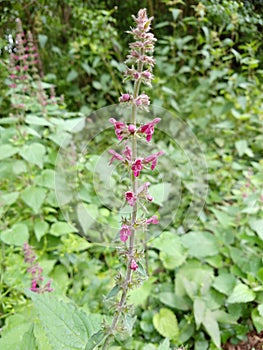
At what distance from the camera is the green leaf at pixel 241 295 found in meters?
1.57

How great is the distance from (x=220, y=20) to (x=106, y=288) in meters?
2.71

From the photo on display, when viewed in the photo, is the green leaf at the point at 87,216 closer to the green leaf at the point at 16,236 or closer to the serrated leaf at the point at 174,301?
the green leaf at the point at 16,236

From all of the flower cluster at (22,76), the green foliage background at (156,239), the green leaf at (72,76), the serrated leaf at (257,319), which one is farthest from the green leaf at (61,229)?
the green leaf at (72,76)

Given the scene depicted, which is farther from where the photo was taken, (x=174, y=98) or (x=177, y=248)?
(x=174, y=98)

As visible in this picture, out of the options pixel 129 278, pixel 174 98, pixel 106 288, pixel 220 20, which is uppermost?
pixel 220 20

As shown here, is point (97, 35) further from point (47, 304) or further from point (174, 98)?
point (47, 304)

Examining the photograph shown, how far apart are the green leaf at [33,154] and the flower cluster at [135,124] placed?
1.10 meters

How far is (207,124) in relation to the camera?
311cm

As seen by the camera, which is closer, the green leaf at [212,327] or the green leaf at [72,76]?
the green leaf at [212,327]

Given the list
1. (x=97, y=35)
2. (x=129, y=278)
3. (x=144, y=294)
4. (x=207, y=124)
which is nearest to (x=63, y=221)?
(x=144, y=294)

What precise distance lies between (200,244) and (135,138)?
1.24 m

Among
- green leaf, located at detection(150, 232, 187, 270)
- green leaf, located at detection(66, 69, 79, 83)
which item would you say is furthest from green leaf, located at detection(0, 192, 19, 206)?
green leaf, located at detection(66, 69, 79, 83)

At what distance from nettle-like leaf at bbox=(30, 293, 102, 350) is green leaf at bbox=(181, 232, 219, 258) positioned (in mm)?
895

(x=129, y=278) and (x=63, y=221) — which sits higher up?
(x=129, y=278)
